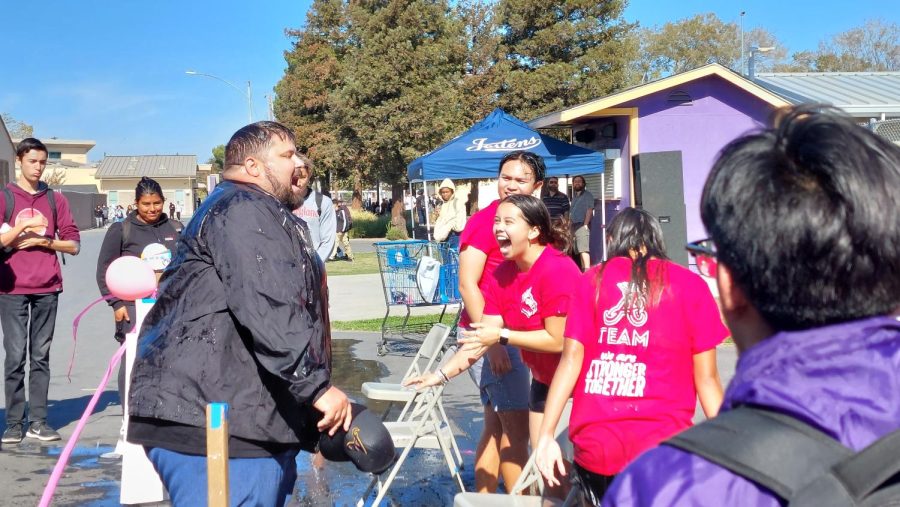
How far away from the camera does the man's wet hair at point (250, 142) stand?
10.8ft

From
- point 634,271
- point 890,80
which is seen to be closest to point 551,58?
point 890,80

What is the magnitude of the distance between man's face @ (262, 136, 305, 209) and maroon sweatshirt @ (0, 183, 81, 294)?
12.4ft

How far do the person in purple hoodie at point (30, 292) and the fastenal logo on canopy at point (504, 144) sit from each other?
6.77 metres

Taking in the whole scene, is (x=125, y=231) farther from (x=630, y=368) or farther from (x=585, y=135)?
(x=585, y=135)

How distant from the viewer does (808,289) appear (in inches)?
48.4

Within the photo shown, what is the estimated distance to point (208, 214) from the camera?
3.08m

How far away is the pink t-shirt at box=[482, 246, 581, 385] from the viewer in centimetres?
423

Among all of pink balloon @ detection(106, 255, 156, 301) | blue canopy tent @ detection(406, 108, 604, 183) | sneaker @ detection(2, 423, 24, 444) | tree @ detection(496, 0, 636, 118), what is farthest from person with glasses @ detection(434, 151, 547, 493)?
tree @ detection(496, 0, 636, 118)

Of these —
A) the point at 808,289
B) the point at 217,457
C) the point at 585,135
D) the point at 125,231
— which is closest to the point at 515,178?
the point at 125,231

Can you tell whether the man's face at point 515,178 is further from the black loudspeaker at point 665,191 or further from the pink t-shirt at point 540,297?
the black loudspeaker at point 665,191

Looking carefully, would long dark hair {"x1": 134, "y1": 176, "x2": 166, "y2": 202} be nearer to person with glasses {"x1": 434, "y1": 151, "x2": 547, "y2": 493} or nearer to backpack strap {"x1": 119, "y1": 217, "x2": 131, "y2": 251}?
backpack strap {"x1": 119, "y1": 217, "x2": 131, "y2": 251}

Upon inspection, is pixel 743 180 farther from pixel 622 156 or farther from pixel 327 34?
pixel 327 34

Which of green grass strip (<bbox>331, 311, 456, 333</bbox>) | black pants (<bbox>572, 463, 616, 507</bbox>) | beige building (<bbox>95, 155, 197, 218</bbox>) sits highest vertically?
beige building (<bbox>95, 155, 197, 218</bbox>)

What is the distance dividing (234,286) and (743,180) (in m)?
2.04
